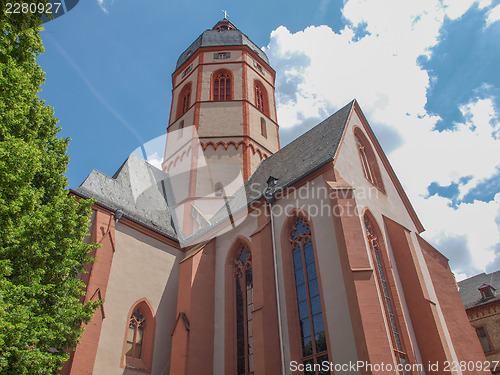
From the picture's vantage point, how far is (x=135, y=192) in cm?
1616

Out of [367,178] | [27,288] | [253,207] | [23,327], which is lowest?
[23,327]

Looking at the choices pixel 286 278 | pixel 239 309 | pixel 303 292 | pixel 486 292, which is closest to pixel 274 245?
pixel 286 278

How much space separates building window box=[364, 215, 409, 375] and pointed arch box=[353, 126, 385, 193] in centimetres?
272

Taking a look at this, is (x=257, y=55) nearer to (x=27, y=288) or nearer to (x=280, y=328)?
(x=280, y=328)

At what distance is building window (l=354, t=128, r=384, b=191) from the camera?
547 inches

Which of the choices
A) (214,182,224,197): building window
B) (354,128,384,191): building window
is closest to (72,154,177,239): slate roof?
(214,182,224,197): building window

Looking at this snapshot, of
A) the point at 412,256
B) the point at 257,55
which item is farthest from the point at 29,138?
the point at 257,55

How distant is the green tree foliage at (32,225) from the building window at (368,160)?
9792 mm

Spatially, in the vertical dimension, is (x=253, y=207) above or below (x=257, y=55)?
below

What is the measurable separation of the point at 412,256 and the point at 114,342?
898cm

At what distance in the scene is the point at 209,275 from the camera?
1306 cm

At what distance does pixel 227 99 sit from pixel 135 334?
44.7 ft

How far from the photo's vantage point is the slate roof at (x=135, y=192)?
45.0ft

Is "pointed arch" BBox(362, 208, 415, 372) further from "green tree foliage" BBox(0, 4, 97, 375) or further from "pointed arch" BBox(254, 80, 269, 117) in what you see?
"pointed arch" BBox(254, 80, 269, 117)
